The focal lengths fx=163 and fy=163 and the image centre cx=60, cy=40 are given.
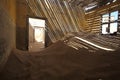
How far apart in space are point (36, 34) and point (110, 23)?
4552mm

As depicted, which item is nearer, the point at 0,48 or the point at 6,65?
the point at 0,48

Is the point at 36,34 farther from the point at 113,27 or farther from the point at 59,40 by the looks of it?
the point at 113,27

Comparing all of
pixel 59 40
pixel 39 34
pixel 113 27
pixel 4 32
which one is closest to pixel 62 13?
pixel 39 34

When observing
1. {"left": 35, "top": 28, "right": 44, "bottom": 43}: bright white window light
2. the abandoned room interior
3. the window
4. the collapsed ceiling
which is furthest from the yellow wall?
the window

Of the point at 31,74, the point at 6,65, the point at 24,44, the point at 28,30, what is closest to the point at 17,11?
the point at 28,30

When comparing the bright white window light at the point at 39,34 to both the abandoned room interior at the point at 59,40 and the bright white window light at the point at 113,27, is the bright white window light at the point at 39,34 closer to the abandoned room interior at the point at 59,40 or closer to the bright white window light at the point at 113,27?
the abandoned room interior at the point at 59,40

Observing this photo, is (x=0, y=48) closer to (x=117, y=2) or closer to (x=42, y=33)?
(x=42, y=33)

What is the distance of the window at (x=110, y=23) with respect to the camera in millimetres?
9336

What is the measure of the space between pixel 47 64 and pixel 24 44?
4.85m

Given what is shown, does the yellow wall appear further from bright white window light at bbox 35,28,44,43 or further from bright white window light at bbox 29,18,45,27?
bright white window light at bbox 35,28,44,43

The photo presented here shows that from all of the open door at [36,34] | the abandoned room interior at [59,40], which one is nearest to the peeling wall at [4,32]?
the abandoned room interior at [59,40]

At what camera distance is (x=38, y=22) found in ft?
28.8

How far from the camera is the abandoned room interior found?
10.2ft

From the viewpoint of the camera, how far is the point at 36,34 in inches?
340
